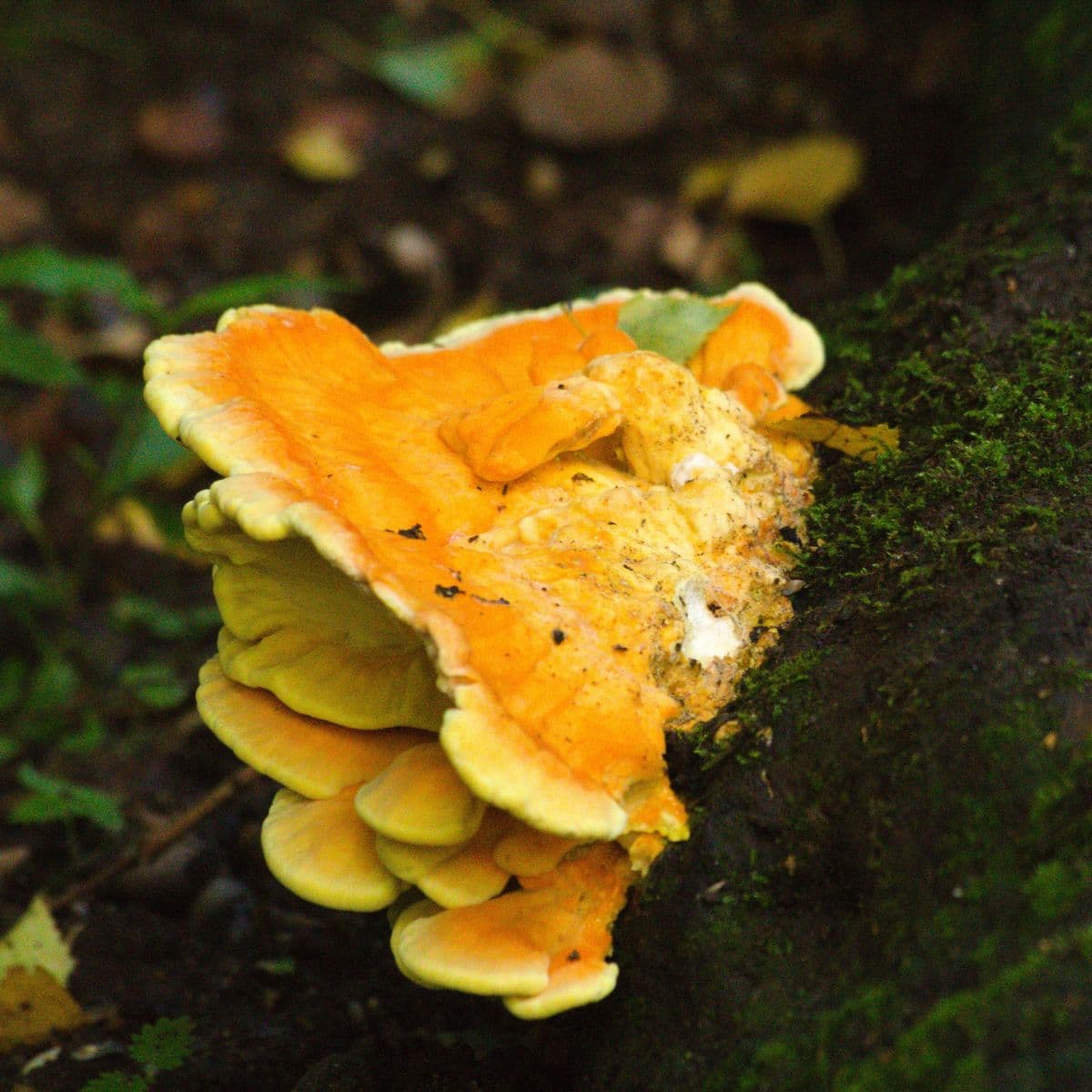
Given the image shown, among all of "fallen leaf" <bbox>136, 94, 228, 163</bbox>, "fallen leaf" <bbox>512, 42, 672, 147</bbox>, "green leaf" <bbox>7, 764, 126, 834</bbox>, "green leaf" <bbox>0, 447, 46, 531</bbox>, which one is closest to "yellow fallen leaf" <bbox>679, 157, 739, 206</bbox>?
"fallen leaf" <bbox>512, 42, 672, 147</bbox>

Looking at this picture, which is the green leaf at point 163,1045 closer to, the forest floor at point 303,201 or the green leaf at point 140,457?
the forest floor at point 303,201

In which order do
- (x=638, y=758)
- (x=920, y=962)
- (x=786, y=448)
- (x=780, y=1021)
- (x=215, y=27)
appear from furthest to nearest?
(x=215, y=27), (x=786, y=448), (x=638, y=758), (x=780, y=1021), (x=920, y=962)

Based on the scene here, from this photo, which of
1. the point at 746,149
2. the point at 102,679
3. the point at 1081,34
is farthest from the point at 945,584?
the point at 746,149

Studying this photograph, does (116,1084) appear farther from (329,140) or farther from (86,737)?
(329,140)

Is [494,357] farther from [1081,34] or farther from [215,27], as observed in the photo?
[215,27]

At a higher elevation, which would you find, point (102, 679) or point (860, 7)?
point (860, 7)

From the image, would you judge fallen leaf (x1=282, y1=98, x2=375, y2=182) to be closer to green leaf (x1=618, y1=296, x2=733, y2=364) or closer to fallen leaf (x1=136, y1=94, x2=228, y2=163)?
fallen leaf (x1=136, y1=94, x2=228, y2=163)
